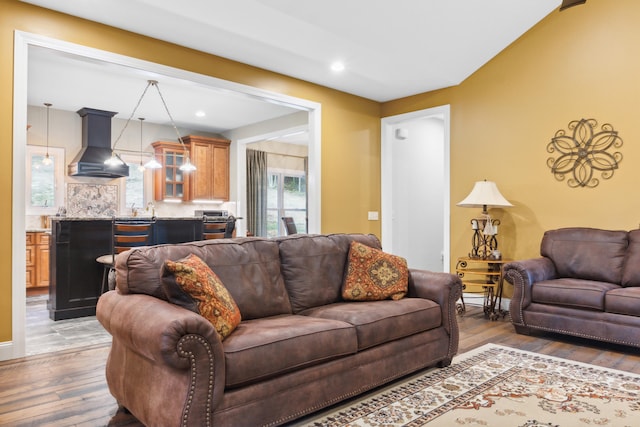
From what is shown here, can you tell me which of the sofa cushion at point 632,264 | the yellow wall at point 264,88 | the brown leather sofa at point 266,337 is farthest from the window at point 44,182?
the sofa cushion at point 632,264

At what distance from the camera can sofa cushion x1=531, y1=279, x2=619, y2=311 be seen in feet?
12.1

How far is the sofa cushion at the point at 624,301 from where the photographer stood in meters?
3.49

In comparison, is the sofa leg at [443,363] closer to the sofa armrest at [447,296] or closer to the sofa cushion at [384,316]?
the sofa armrest at [447,296]

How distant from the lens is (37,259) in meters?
6.54

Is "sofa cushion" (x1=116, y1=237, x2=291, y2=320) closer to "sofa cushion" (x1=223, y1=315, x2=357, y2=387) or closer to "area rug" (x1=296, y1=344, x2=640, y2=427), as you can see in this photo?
"sofa cushion" (x1=223, y1=315, x2=357, y2=387)

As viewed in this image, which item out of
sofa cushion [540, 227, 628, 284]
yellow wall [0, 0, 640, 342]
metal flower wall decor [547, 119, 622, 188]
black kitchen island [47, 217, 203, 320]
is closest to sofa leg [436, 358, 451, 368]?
sofa cushion [540, 227, 628, 284]

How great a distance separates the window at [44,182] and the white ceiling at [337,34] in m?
1.62

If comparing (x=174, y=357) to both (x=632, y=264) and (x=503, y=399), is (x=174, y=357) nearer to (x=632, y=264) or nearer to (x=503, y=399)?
(x=503, y=399)

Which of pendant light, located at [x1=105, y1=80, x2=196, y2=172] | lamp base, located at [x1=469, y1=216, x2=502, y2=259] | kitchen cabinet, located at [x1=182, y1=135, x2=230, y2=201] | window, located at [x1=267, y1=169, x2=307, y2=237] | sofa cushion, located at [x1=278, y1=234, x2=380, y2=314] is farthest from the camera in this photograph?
window, located at [x1=267, y1=169, x2=307, y2=237]

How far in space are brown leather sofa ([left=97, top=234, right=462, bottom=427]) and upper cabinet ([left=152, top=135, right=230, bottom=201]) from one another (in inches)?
217

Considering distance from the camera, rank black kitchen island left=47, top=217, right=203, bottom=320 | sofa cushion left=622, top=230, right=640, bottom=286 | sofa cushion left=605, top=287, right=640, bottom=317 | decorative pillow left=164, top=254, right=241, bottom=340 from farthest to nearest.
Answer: black kitchen island left=47, top=217, right=203, bottom=320, sofa cushion left=622, top=230, right=640, bottom=286, sofa cushion left=605, top=287, right=640, bottom=317, decorative pillow left=164, top=254, right=241, bottom=340

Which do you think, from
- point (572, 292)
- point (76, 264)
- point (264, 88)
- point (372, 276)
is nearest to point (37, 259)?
point (76, 264)

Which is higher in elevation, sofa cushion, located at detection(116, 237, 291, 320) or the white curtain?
the white curtain

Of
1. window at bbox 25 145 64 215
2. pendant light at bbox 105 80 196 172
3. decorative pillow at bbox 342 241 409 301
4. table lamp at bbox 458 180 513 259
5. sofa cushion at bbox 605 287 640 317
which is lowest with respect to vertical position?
sofa cushion at bbox 605 287 640 317
